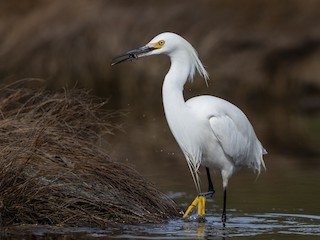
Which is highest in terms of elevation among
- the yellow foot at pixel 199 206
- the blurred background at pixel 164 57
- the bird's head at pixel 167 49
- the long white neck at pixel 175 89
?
the blurred background at pixel 164 57

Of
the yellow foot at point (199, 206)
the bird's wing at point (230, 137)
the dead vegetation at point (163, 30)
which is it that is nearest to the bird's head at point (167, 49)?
the bird's wing at point (230, 137)

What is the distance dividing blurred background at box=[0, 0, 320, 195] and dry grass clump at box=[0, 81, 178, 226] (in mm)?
12575

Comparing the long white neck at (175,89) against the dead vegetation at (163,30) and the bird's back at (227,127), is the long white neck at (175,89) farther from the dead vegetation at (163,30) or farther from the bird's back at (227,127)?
the dead vegetation at (163,30)

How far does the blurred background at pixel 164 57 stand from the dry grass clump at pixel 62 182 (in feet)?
41.3

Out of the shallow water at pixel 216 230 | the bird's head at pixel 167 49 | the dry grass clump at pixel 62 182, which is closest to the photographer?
the shallow water at pixel 216 230

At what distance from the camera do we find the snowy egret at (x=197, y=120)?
825 cm

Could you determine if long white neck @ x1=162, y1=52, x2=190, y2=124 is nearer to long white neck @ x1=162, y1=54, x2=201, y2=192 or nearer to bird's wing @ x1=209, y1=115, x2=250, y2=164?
long white neck @ x1=162, y1=54, x2=201, y2=192

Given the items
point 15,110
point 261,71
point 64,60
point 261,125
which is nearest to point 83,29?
point 64,60

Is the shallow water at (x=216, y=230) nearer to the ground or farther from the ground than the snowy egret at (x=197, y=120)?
nearer to the ground

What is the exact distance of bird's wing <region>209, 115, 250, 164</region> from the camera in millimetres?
8547

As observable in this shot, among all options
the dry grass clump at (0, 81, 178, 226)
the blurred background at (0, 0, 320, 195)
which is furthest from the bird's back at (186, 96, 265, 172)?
the blurred background at (0, 0, 320, 195)

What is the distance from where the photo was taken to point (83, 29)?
78.7 feet

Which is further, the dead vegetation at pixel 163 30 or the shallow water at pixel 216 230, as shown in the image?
the dead vegetation at pixel 163 30

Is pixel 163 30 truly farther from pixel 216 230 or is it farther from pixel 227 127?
pixel 216 230
